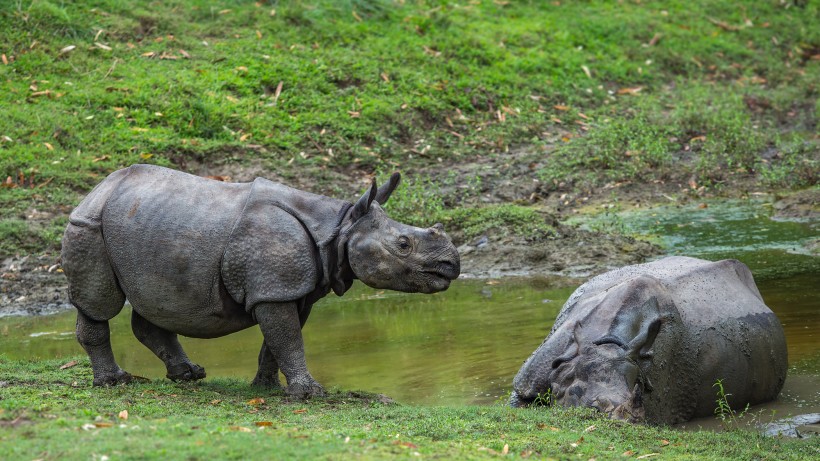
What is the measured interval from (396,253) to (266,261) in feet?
3.09

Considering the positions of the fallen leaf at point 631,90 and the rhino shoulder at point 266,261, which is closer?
the rhino shoulder at point 266,261

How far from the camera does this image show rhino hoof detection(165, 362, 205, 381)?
30.7 feet

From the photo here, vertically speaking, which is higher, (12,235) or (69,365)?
(69,365)

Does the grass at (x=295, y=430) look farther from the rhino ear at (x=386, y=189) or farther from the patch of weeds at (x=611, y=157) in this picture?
the patch of weeds at (x=611, y=157)

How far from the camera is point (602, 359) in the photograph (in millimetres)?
8469

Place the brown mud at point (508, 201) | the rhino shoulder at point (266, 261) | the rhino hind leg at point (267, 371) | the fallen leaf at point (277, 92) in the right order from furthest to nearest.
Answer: the fallen leaf at point (277, 92)
the brown mud at point (508, 201)
the rhino hind leg at point (267, 371)
the rhino shoulder at point (266, 261)

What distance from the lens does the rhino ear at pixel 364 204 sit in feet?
28.1

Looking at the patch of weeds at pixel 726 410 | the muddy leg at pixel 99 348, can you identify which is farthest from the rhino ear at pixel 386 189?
the patch of weeds at pixel 726 410

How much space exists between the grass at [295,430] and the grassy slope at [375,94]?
7.12 meters

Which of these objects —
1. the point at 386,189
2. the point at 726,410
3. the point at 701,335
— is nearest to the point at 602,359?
the point at 701,335

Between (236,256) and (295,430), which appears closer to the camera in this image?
(295,430)

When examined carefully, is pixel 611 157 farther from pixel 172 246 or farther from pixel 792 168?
pixel 172 246

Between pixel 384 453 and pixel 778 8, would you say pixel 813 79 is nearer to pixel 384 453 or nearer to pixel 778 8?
pixel 778 8

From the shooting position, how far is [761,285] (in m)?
12.6
